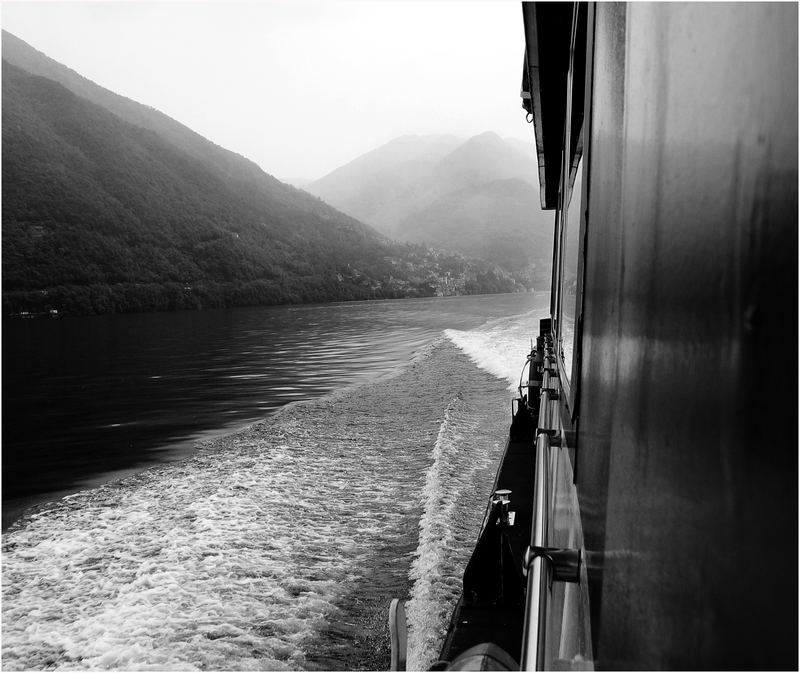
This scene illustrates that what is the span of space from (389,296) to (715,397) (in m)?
109

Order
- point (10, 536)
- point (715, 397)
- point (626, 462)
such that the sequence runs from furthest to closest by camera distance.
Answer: point (10, 536) → point (626, 462) → point (715, 397)

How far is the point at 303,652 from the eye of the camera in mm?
4957

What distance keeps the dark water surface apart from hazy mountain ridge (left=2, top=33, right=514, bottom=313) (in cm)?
4713

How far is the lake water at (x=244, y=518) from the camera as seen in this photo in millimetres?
5207

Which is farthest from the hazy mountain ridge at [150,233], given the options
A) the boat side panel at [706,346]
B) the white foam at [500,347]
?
the boat side panel at [706,346]

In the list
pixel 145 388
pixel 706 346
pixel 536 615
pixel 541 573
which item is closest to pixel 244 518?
pixel 541 573

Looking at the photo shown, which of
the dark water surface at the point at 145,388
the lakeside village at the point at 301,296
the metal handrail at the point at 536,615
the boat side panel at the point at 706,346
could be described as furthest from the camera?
the lakeside village at the point at 301,296

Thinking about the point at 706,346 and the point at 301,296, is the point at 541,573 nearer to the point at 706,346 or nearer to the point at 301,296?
the point at 706,346

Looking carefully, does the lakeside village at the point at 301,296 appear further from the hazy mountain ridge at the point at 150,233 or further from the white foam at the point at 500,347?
the white foam at the point at 500,347

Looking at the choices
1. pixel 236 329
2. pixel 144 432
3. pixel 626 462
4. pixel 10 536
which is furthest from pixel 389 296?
pixel 626 462

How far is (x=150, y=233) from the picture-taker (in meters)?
110

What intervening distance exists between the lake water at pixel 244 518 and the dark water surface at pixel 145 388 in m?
0.12

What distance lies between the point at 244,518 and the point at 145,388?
606 inches

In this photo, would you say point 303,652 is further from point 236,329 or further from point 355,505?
point 236,329
